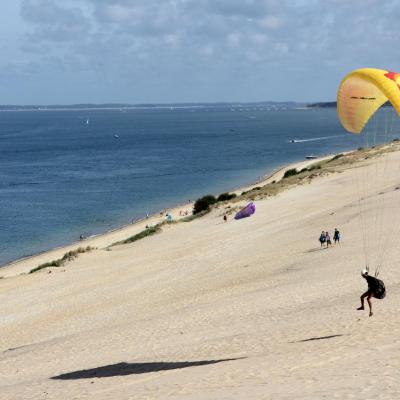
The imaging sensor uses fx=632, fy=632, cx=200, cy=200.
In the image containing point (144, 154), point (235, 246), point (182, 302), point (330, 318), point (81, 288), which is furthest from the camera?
point (144, 154)

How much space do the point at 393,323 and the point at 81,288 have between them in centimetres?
1435

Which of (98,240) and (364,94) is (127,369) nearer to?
(364,94)

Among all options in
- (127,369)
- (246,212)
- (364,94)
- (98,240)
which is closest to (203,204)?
(98,240)

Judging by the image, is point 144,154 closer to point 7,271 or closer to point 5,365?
point 7,271

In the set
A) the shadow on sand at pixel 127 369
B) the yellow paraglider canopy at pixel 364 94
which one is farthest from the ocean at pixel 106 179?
the yellow paraglider canopy at pixel 364 94

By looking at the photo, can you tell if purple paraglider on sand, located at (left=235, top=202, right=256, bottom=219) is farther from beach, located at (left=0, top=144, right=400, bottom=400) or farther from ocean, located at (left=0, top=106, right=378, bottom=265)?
ocean, located at (left=0, top=106, right=378, bottom=265)

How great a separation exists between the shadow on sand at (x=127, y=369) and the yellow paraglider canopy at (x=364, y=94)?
5.62 meters

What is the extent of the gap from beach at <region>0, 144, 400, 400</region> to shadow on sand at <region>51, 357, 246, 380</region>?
0.06 m

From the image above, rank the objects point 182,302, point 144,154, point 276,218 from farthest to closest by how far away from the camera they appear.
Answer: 1. point 144,154
2. point 276,218
3. point 182,302

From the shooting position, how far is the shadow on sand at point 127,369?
12.8m

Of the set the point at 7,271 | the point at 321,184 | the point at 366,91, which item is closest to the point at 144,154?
the point at 321,184

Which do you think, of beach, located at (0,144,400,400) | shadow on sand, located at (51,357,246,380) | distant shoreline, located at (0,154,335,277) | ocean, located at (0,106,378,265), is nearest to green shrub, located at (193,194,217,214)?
distant shoreline, located at (0,154,335,277)

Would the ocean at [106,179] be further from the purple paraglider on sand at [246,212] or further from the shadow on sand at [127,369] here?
the shadow on sand at [127,369]

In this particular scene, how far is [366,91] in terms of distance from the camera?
12.8 m
